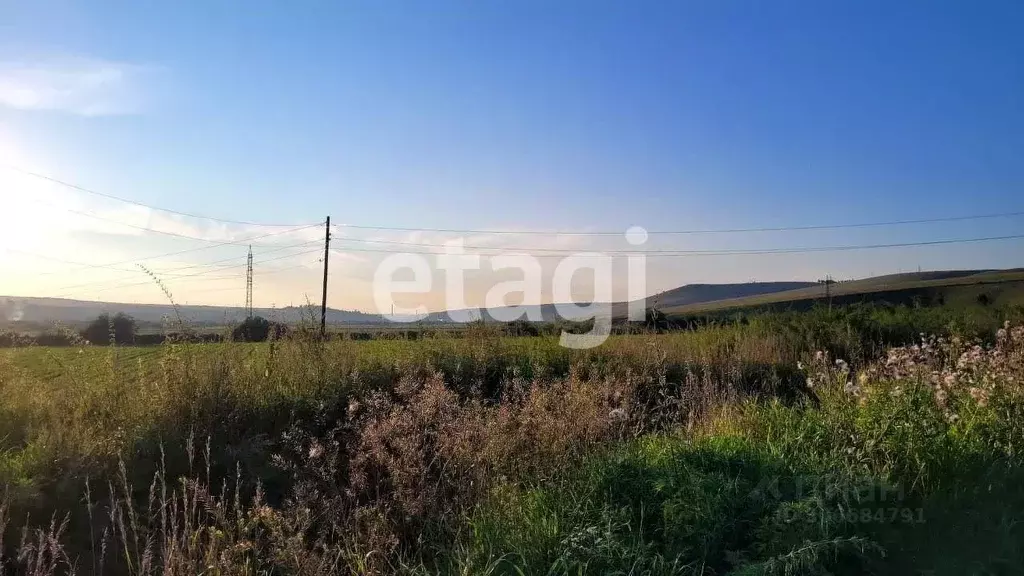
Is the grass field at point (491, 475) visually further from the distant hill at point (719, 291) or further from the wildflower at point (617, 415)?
the distant hill at point (719, 291)

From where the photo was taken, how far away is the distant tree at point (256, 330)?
8576mm

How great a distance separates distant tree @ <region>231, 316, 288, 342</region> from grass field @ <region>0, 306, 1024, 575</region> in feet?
1.84

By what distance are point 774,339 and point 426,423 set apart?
10365 mm

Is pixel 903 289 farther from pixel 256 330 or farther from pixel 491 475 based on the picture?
pixel 491 475

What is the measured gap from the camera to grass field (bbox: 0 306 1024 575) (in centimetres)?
321

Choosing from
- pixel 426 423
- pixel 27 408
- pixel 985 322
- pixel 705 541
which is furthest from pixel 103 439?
pixel 985 322

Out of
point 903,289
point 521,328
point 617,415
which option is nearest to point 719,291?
point 903,289

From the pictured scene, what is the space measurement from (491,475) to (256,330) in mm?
5583

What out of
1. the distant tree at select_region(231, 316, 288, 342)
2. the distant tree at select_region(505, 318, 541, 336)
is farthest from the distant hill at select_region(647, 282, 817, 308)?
the distant tree at select_region(231, 316, 288, 342)

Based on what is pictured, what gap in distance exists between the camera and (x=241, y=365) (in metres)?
7.71

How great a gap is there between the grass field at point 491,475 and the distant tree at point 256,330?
562 mm

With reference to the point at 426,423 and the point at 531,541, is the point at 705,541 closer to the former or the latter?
the point at 531,541

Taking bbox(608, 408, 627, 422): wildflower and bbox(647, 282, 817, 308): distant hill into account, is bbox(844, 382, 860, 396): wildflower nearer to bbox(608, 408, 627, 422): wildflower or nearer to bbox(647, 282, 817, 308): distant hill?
bbox(608, 408, 627, 422): wildflower

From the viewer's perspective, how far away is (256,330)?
9.12 meters
